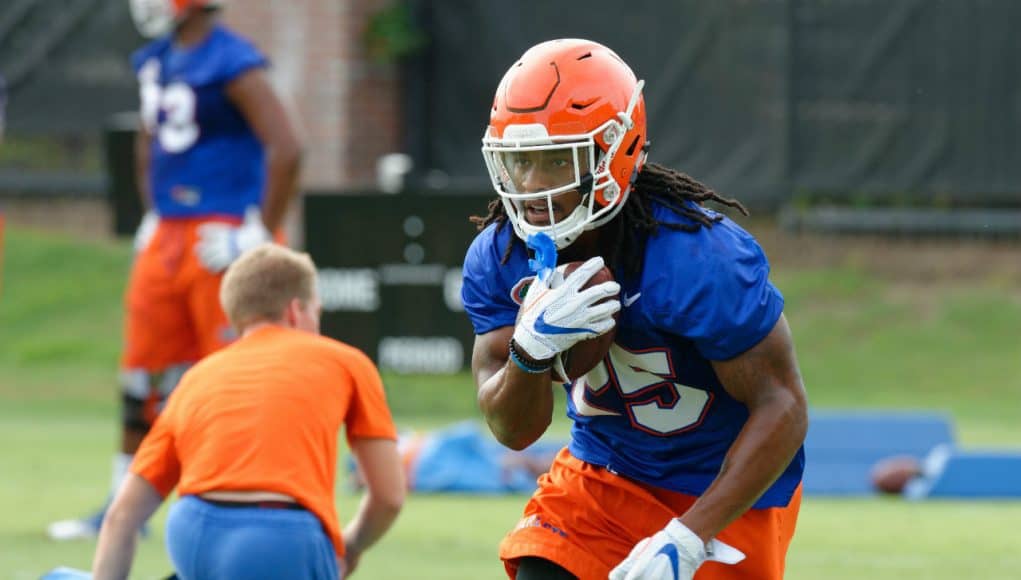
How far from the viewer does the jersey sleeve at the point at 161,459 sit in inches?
193

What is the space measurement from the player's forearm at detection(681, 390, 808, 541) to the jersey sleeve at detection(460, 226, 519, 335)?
0.61m

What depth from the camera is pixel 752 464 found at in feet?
12.6

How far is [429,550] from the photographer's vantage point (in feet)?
24.0

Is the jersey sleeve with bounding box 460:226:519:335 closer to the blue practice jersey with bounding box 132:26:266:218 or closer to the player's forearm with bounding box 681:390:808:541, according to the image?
the player's forearm with bounding box 681:390:808:541

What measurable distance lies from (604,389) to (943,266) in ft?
34.5

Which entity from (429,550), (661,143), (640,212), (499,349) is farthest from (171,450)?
(661,143)

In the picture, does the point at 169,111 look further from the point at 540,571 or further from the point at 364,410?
the point at 540,571

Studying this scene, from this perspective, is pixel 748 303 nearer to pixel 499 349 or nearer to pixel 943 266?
pixel 499 349

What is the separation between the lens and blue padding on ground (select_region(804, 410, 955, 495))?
9.70 metres

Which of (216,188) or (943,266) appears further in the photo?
(943,266)

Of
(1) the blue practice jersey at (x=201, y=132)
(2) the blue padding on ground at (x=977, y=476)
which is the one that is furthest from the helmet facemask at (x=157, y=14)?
(2) the blue padding on ground at (x=977, y=476)

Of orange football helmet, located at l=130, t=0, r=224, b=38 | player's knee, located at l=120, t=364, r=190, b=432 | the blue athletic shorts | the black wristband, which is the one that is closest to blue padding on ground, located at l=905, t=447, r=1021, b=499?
player's knee, located at l=120, t=364, r=190, b=432

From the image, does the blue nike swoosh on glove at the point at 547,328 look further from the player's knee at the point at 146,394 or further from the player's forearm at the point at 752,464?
the player's knee at the point at 146,394

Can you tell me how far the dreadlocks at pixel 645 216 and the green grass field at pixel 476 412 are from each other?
2.85m
